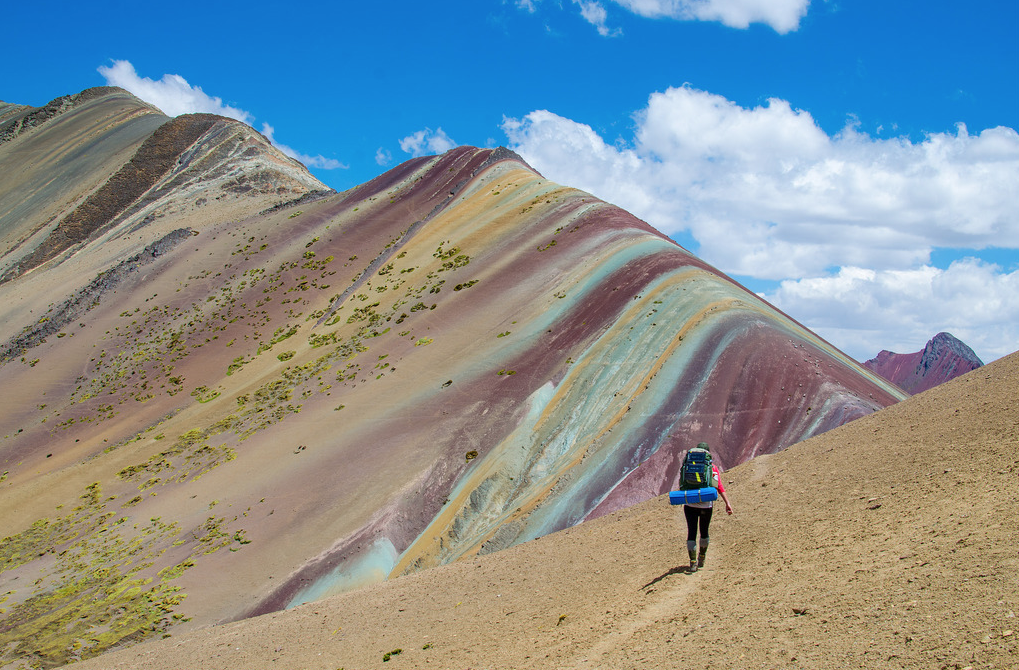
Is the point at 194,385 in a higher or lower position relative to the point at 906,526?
higher

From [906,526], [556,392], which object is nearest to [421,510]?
[556,392]

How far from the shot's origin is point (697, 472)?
353 inches

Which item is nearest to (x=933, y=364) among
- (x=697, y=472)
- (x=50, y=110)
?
(x=697, y=472)

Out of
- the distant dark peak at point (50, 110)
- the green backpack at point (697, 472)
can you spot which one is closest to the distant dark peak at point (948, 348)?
the green backpack at point (697, 472)

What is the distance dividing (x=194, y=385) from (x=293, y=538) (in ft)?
45.0

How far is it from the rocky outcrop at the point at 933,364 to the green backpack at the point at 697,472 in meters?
52.4

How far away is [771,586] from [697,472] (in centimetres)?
175

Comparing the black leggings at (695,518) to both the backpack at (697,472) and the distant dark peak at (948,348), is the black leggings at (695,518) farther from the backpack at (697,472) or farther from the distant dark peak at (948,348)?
the distant dark peak at (948,348)

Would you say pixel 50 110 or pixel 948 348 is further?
pixel 50 110

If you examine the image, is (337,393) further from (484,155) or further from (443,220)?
(484,155)

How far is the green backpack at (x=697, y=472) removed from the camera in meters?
8.95

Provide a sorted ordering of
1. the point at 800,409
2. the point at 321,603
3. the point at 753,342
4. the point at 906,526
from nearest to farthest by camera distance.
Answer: the point at 906,526, the point at 321,603, the point at 800,409, the point at 753,342

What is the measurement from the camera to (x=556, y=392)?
66.7 feet

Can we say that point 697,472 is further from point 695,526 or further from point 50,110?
point 50,110
